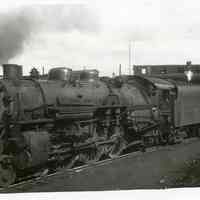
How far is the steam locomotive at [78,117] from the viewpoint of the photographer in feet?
27.2

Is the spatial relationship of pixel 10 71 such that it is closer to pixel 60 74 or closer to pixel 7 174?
pixel 60 74

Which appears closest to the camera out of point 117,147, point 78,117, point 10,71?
point 10,71

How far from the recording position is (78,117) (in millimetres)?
9445

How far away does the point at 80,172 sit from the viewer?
805 cm

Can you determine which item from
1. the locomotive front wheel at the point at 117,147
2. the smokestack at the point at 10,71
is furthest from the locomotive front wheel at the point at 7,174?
the locomotive front wheel at the point at 117,147

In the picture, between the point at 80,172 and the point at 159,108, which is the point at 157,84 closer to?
the point at 159,108

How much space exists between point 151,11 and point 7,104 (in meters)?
3.86

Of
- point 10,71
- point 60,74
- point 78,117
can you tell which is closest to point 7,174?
point 78,117

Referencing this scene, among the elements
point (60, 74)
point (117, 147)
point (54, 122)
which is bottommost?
point (117, 147)

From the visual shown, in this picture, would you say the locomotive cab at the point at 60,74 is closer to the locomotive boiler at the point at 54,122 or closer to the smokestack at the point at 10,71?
the locomotive boiler at the point at 54,122

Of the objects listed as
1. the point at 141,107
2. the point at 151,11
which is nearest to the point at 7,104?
the point at 151,11

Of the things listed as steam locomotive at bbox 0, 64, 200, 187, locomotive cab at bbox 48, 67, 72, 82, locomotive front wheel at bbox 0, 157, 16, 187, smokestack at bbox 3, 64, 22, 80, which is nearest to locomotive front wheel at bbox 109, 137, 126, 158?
steam locomotive at bbox 0, 64, 200, 187

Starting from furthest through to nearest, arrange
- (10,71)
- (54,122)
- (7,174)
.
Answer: (54,122) < (10,71) < (7,174)

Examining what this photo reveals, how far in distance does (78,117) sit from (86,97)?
80 cm
